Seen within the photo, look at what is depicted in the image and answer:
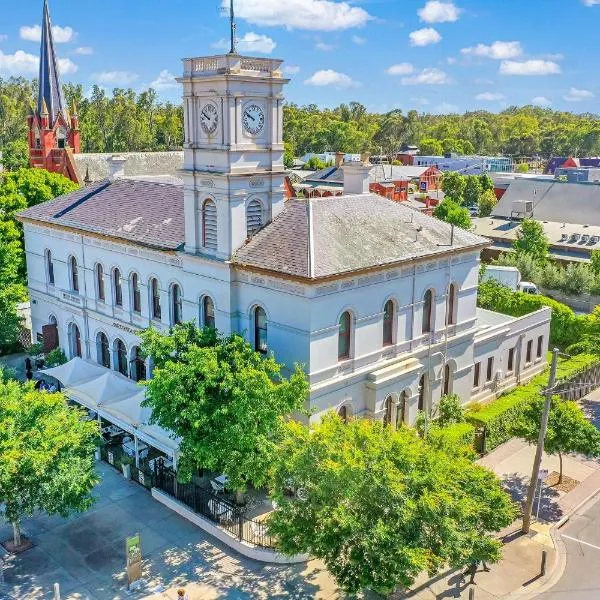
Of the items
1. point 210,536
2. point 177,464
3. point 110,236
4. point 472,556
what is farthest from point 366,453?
point 110,236

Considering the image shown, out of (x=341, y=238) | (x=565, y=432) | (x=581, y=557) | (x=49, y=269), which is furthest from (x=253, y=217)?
(x=581, y=557)

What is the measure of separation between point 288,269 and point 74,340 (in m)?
18.7

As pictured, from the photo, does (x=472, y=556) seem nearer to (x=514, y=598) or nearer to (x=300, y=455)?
(x=514, y=598)

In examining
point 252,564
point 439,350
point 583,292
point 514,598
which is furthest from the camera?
point 583,292

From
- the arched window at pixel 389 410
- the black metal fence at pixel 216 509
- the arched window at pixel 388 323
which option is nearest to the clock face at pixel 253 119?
the arched window at pixel 388 323

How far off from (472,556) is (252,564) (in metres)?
7.53

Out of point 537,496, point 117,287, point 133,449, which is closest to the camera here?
point 537,496

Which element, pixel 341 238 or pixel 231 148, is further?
pixel 341 238

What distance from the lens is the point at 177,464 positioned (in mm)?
26844

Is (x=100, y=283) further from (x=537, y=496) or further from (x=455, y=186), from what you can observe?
(x=455, y=186)

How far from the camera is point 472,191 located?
325ft

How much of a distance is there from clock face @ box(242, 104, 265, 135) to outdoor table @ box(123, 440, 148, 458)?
14.0 meters

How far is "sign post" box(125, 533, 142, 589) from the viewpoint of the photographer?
69.3 feet

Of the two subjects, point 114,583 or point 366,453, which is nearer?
point 366,453
